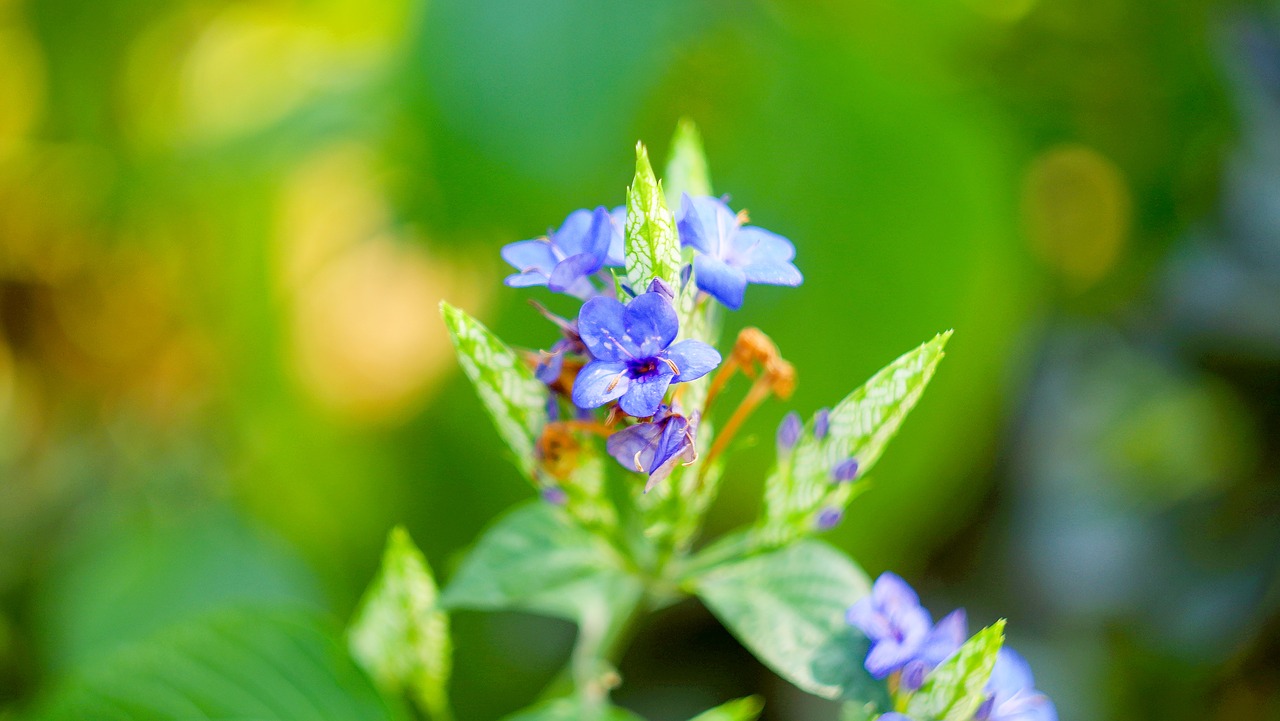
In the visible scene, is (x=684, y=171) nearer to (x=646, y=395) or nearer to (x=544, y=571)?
(x=646, y=395)

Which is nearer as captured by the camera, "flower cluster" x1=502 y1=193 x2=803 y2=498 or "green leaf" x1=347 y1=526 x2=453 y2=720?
"flower cluster" x1=502 y1=193 x2=803 y2=498

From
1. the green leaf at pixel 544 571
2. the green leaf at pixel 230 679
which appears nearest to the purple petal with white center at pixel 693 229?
the green leaf at pixel 544 571

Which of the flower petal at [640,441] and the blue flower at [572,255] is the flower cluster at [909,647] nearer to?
the flower petal at [640,441]

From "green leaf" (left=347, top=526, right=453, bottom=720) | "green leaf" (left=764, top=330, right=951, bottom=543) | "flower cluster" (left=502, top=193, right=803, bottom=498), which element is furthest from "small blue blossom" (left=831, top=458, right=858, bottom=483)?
"green leaf" (left=347, top=526, right=453, bottom=720)

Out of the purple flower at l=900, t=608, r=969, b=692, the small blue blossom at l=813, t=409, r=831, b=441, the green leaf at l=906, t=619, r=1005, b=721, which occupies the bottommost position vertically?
the green leaf at l=906, t=619, r=1005, b=721

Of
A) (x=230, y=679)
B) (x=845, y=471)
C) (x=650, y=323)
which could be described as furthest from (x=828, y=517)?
(x=230, y=679)

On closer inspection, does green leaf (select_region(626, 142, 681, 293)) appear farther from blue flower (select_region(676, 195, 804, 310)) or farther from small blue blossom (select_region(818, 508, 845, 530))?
small blue blossom (select_region(818, 508, 845, 530))

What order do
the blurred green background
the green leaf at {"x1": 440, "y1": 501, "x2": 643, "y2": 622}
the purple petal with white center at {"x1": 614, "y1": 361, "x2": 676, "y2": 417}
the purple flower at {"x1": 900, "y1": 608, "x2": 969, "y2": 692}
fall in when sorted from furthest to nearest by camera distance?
the blurred green background → the green leaf at {"x1": 440, "y1": 501, "x2": 643, "y2": 622} → the purple flower at {"x1": 900, "y1": 608, "x2": 969, "y2": 692} → the purple petal with white center at {"x1": 614, "y1": 361, "x2": 676, "y2": 417}
